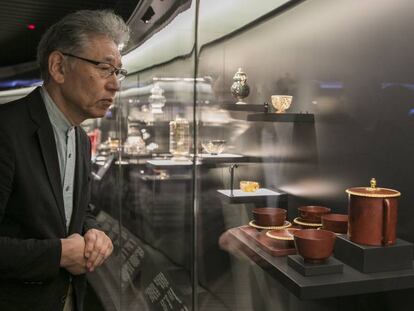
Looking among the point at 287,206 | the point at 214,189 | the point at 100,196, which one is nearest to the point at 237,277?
the point at 214,189

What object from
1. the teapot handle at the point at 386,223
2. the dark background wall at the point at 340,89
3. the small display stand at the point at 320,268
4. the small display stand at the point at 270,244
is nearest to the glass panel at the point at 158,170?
the dark background wall at the point at 340,89

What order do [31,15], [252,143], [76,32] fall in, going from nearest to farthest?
[76,32] → [252,143] → [31,15]

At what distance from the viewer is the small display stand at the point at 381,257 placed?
3.71ft

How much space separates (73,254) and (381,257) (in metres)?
0.81

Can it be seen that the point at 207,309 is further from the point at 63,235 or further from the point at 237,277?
the point at 63,235

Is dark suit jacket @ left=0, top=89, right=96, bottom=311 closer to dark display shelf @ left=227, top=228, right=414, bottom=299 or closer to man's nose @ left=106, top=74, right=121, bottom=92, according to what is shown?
man's nose @ left=106, top=74, right=121, bottom=92

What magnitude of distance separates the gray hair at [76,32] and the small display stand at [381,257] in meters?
0.92

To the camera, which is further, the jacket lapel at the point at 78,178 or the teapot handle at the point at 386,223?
the jacket lapel at the point at 78,178

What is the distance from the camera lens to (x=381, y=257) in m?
1.14

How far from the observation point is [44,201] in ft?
3.64

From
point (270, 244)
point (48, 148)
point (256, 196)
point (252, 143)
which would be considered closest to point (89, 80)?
point (48, 148)

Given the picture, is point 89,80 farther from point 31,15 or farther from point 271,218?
point 31,15

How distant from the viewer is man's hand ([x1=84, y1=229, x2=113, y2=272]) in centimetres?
114

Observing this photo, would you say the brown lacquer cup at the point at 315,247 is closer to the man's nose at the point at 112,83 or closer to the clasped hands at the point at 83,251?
the clasped hands at the point at 83,251
